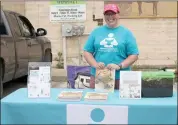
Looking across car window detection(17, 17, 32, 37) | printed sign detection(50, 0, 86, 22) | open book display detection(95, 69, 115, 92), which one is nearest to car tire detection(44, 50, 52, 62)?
car window detection(17, 17, 32, 37)

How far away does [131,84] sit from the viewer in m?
3.39

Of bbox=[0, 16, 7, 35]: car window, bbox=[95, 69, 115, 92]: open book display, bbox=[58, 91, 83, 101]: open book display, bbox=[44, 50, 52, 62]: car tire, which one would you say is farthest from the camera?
bbox=[44, 50, 52, 62]: car tire

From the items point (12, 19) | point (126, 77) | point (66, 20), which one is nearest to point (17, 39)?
point (12, 19)

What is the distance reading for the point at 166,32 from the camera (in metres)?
12.2

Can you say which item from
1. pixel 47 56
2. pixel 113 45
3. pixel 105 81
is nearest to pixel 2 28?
pixel 47 56

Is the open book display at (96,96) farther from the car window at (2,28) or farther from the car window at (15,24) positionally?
the car window at (15,24)

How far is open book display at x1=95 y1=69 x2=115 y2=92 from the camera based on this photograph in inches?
147

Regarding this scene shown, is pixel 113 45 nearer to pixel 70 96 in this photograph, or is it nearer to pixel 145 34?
pixel 70 96

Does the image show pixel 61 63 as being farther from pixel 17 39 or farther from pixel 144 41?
pixel 17 39

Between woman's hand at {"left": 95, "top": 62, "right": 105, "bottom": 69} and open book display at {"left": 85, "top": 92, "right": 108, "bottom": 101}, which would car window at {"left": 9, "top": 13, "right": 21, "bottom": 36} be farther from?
open book display at {"left": 85, "top": 92, "right": 108, "bottom": 101}

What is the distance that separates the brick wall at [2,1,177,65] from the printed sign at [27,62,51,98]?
8862 mm

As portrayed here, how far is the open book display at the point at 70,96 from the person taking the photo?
11.0ft

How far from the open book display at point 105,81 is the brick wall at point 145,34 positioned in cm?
847

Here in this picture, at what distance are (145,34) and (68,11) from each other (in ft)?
7.88
